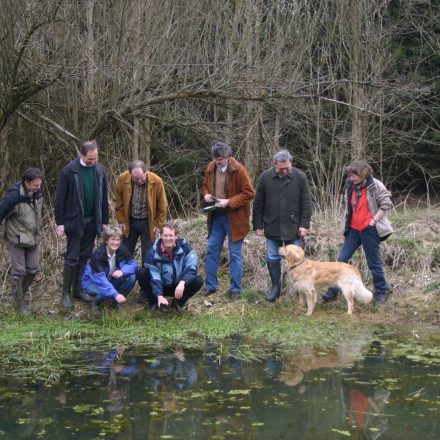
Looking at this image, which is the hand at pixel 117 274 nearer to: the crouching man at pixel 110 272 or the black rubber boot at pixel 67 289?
the crouching man at pixel 110 272

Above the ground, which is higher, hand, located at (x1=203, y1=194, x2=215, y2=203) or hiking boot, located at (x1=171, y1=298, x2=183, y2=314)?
hand, located at (x1=203, y1=194, x2=215, y2=203)

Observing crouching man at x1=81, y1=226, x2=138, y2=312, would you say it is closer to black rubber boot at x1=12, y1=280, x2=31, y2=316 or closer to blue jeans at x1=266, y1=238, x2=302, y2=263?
black rubber boot at x1=12, y1=280, x2=31, y2=316

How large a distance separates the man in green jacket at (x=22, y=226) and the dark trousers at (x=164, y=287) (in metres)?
1.35

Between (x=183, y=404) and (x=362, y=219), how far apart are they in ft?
14.5

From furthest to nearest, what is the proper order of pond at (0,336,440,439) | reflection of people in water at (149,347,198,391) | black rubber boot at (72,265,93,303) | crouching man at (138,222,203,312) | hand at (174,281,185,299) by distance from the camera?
black rubber boot at (72,265,93,303) → crouching man at (138,222,203,312) → hand at (174,281,185,299) → reflection of people in water at (149,347,198,391) → pond at (0,336,440,439)

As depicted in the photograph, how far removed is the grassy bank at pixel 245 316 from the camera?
24.9ft

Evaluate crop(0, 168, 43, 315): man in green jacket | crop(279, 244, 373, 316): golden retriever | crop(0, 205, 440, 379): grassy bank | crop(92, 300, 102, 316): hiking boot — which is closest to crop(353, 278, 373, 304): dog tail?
crop(279, 244, 373, 316): golden retriever

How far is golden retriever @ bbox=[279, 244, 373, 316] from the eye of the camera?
9109 millimetres

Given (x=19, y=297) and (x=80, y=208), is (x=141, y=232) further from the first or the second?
(x=19, y=297)

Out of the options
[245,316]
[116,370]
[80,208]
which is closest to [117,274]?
[80,208]

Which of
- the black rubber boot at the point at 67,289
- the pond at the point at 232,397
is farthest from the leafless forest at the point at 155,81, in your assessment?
the pond at the point at 232,397

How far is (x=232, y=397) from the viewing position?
229 inches

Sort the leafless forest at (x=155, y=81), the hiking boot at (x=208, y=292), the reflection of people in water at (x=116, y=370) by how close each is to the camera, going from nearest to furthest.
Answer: the reflection of people in water at (x=116, y=370) → the hiking boot at (x=208, y=292) → the leafless forest at (x=155, y=81)

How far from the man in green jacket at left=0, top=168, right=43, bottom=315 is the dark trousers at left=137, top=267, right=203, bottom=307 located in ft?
4.44
